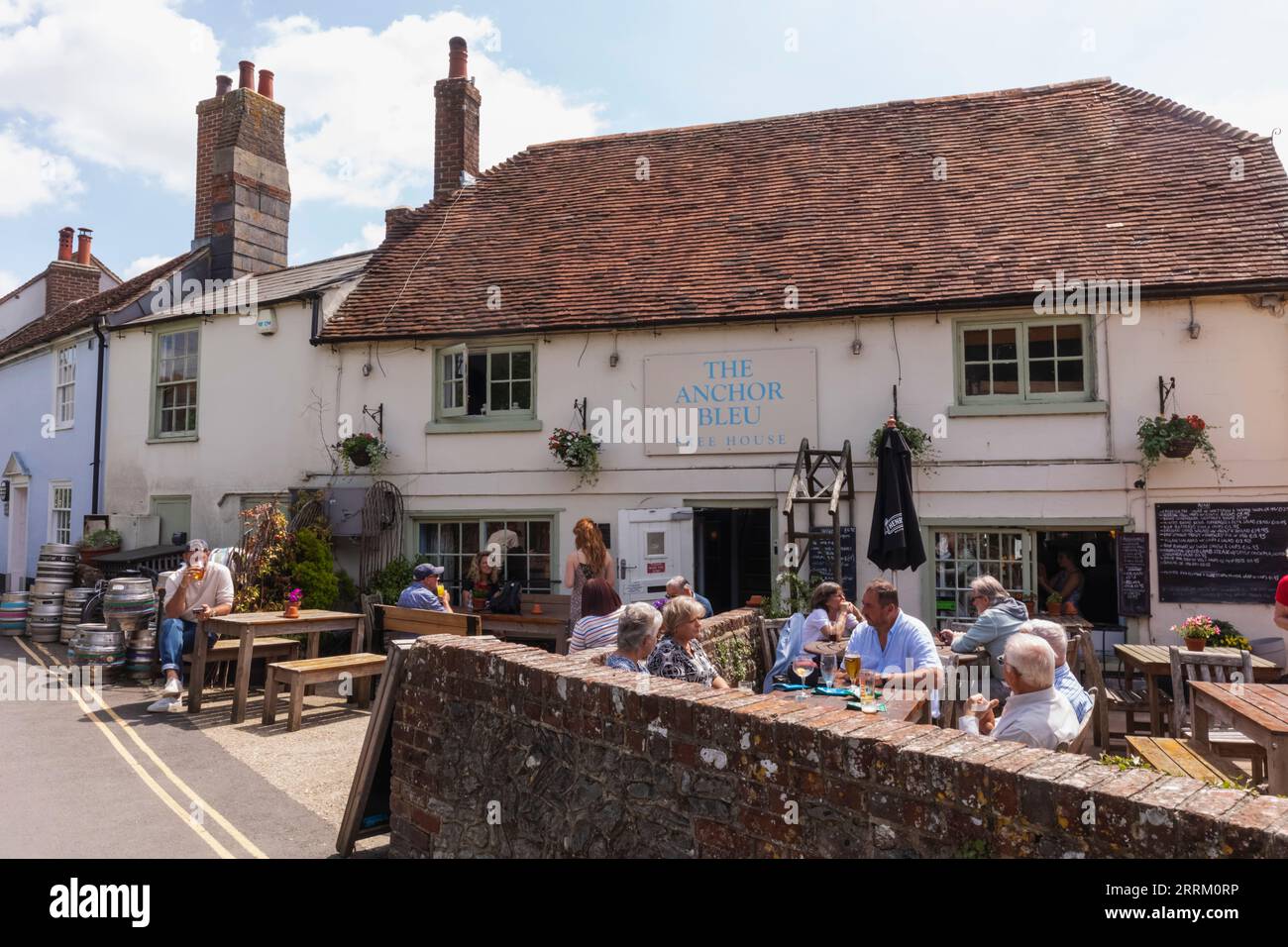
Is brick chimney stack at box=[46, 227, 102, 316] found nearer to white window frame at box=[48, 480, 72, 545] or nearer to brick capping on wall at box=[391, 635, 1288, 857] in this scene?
white window frame at box=[48, 480, 72, 545]

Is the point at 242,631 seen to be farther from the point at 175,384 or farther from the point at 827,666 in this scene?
the point at 175,384

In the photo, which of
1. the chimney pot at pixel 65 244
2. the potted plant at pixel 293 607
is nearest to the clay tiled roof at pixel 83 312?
the chimney pot at pixel 65 244

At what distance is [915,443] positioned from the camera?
11.0m

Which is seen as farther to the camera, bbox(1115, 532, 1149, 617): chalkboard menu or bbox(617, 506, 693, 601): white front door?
bbox(617, 506, 693, 601): white front door

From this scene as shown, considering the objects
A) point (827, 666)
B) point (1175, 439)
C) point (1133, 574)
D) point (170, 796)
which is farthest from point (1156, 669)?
point (170, 796)

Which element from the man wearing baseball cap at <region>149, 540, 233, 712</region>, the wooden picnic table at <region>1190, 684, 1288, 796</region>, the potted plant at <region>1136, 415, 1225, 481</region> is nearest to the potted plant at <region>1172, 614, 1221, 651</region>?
the potted plant at <region>1136, 415, 1225, 481</region>

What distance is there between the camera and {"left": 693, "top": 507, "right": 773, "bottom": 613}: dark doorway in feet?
48.3

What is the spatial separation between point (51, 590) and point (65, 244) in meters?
16.5

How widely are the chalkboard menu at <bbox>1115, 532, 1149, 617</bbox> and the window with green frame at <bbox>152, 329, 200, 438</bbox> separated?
14170 millimetres

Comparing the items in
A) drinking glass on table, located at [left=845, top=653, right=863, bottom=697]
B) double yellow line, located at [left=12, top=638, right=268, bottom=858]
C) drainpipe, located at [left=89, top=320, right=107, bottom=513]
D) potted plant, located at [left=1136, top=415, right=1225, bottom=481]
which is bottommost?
double yellow line, located at [left=12, top=638, right=268, bottom=858]

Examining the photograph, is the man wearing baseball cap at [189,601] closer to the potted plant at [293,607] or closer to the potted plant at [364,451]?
the potted plant at [293,607]
